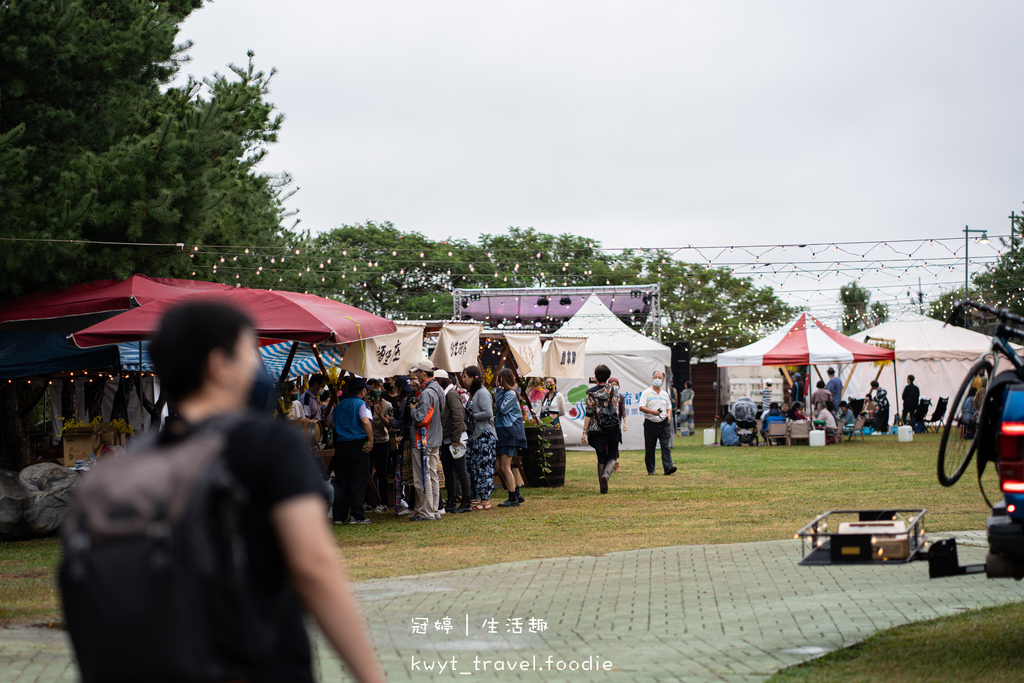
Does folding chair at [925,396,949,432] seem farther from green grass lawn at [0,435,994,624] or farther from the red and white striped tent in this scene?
green grass lawn at [0,435,994,624]

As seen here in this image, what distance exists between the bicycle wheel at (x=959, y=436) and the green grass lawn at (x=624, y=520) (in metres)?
2.35

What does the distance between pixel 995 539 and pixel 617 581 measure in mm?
3508

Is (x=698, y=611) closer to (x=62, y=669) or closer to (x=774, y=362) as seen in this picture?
(x=62, y=669)

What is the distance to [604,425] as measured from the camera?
15906 mm

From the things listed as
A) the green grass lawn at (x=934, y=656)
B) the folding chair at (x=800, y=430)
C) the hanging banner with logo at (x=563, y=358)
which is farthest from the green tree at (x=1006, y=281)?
the green grass lawn at (x=934, y=656)

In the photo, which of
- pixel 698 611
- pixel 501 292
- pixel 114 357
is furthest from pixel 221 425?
pixel 501 292

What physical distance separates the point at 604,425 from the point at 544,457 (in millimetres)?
1673

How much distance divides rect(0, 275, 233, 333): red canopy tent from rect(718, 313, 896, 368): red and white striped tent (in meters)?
18.2

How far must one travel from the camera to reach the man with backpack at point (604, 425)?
52.0 feet

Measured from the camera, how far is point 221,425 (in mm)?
2084

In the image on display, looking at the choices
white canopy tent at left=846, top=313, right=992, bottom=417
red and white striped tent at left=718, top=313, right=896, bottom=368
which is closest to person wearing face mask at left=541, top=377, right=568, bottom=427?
red and white striped tent at left=718, top=313, right=896, bottom=368

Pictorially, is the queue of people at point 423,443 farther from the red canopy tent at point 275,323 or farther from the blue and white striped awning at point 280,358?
the red canopy tent at point 275,323

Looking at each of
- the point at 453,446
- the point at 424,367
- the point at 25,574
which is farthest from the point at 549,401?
the point at 25,574

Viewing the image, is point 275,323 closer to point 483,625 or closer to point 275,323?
point 275,323
